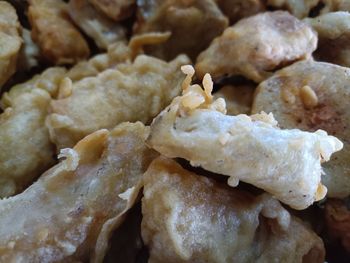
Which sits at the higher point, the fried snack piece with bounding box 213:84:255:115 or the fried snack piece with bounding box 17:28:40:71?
the fried snack piece with bounding box 17:28:40:71

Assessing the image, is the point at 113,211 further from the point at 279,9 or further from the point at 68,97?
the point at 279,9

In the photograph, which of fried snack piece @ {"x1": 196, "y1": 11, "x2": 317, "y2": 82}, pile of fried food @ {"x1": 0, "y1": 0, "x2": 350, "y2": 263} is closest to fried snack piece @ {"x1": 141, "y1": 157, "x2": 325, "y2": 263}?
pile of fried food @ {"x1": 0, "y1": 0, "x2": 350, "y2": 263}

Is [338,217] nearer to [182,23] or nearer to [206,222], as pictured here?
[206,222]

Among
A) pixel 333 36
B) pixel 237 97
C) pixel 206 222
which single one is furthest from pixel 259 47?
pixel 206 222

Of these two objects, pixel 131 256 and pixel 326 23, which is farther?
pixel 326 23

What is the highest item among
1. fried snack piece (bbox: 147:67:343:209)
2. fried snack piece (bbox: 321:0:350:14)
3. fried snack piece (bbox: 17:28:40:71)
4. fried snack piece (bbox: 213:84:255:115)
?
fried snack piece (bbox: 147:67:343:209)

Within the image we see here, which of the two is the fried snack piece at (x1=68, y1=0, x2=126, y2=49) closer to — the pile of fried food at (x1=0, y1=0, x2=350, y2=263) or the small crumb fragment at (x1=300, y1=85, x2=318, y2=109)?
the pile of fried food at (x1=0, y1=0, x2=350, y2=263)

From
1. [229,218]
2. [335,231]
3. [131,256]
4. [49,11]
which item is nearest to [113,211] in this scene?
[131,256]

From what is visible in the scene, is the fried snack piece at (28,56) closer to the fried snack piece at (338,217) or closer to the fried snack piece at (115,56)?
the fried snack piece at (115,56)
